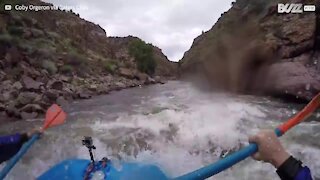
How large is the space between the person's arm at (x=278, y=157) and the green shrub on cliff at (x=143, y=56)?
39.8 m

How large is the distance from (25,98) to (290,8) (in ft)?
38.1

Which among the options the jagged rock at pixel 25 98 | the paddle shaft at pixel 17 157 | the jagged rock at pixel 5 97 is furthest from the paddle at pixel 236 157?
the jagged rock at pixel 5 97

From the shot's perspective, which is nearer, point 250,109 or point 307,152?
point 307,152

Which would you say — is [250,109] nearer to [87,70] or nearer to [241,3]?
[241,3]

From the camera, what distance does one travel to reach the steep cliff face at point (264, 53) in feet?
41.0

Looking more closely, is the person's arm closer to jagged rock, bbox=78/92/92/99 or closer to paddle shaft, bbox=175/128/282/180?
paddle shaft, bbox=175/128/282/180

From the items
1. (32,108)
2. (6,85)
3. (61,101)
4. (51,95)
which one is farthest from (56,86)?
(32,108)

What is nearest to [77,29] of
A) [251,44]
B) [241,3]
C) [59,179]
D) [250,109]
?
[241,3]

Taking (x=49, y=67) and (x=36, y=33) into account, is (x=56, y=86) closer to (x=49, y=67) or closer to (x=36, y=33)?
(x=49, y=67)

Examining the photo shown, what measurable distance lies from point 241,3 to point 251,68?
4.02m

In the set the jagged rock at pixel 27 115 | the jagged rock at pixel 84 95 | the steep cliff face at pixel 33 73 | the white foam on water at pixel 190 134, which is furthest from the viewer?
the jagged rock at pixel 84 95

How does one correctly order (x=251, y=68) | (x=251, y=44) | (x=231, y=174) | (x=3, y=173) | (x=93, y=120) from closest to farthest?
(x=3, y=173), (x=231, y=174), (x=93, y=120), (x=251, y=44), (x=251, y=68)

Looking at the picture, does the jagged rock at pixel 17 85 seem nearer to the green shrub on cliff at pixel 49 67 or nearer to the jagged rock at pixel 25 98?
the jagged rock at pixel 25 98

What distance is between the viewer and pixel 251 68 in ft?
47.8
